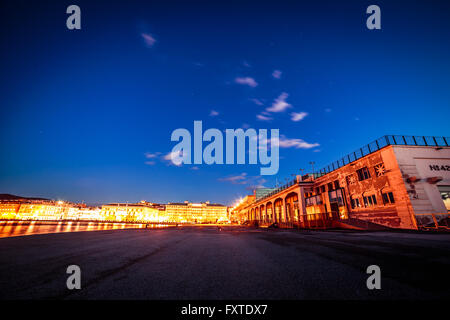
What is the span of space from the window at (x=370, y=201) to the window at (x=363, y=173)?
2612mm

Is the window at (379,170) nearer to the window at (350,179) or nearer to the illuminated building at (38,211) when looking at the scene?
the window at (350,179)

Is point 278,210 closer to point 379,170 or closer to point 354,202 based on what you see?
point 354,202

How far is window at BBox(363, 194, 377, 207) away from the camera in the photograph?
23.0 metres

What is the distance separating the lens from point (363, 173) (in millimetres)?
25312

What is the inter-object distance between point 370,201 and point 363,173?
12.7 feet

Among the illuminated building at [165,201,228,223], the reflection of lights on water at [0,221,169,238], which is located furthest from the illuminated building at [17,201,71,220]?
the reflection of lights on water at [0,221,169,238]

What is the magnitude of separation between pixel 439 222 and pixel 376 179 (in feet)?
21.3

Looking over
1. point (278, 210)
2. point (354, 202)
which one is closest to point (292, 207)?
point (278, 210)

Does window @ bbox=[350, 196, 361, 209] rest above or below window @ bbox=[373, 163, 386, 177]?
below

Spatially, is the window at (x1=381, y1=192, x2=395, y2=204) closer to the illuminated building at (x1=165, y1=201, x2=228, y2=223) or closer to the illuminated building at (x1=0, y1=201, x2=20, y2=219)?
the illuminated building at (x1=165, y1=201, x2=228, y2=223)

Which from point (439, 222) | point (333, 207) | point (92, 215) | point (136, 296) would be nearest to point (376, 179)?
point (439, 222)

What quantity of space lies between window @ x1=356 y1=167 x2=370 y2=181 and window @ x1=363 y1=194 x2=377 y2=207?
8.57ft
